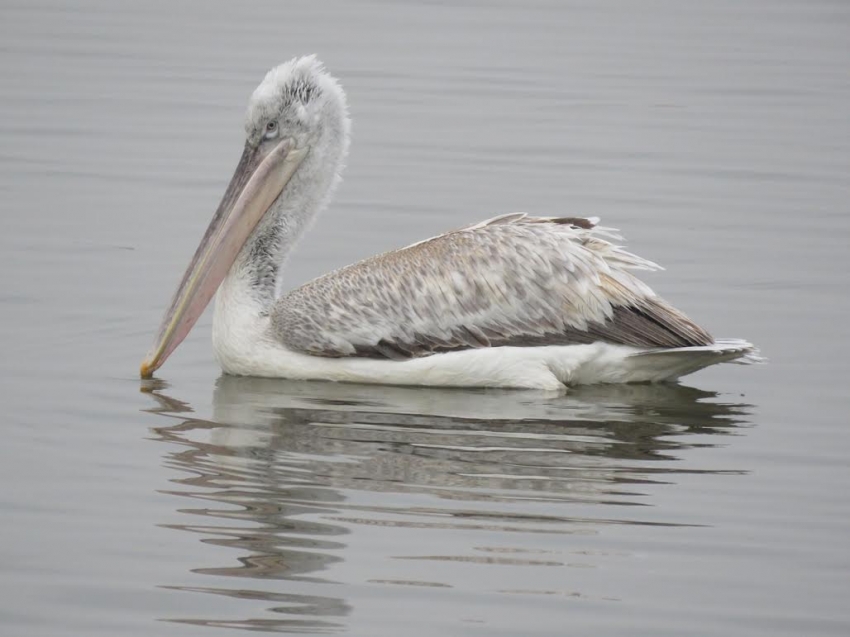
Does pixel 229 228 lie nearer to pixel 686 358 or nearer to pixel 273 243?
pixel 273 243

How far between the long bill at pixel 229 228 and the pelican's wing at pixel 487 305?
415 millimetres

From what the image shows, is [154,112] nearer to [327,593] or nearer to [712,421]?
[712,421]

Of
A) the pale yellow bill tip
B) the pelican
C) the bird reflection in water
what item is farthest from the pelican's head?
the bird reflection in water

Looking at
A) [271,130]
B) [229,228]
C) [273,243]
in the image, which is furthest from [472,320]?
[271,130]

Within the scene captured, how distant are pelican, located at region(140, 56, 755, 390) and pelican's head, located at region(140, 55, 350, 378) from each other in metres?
0.14

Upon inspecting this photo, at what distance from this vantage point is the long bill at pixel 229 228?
25.9 feet

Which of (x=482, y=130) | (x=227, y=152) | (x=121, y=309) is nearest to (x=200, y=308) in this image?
(x=121, y=309)

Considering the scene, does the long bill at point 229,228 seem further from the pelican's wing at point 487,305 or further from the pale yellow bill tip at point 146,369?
the pelican's wing at point 487,305

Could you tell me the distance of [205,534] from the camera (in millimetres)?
5691

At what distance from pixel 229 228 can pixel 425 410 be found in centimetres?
144

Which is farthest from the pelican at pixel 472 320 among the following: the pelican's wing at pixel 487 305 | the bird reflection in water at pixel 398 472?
the bird reflection in water at pixel 398 472

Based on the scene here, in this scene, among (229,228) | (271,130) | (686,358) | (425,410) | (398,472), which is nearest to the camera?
(398,472)

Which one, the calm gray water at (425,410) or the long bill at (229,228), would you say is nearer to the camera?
the calm gray water at (425,410)

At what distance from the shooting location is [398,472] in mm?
6355
